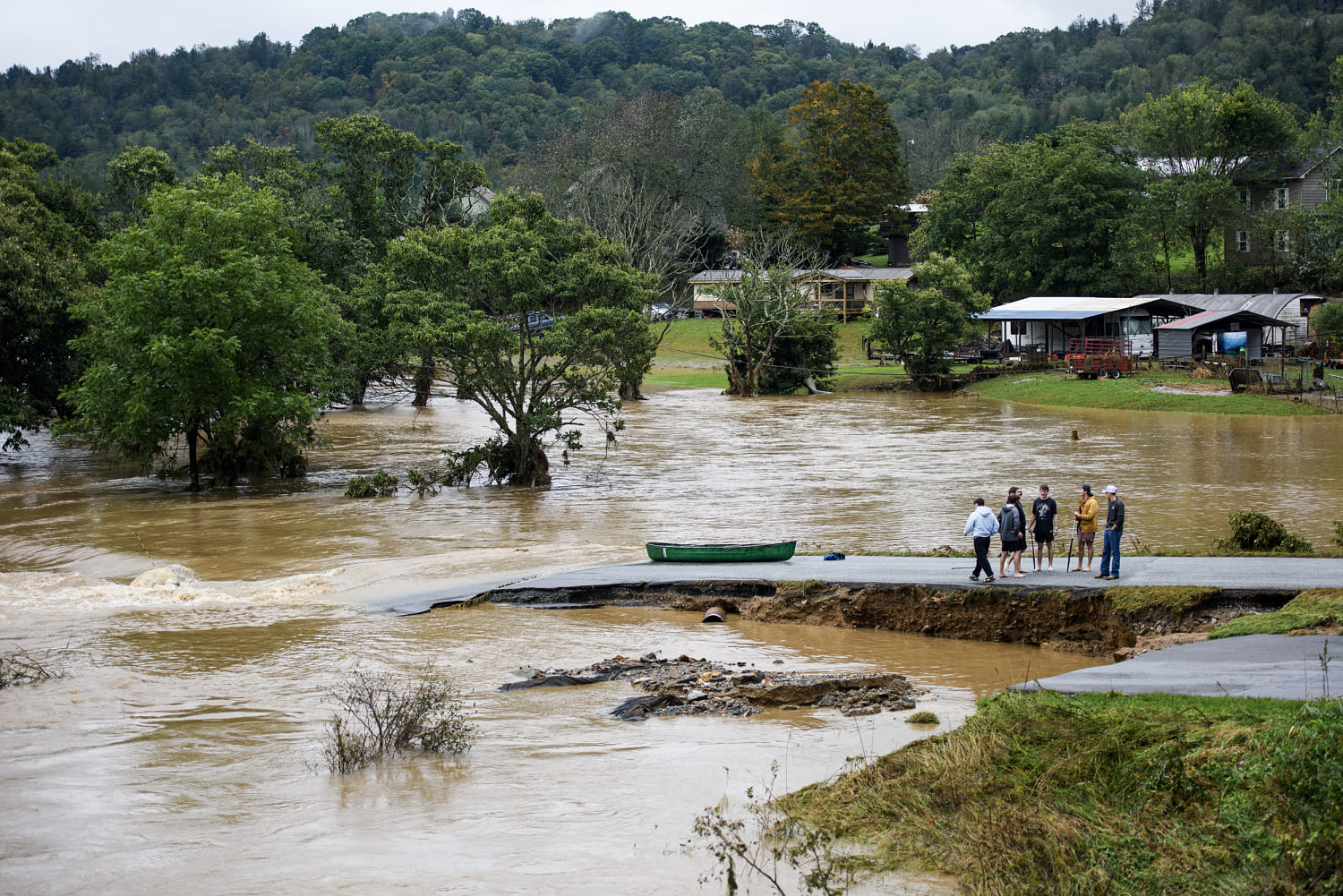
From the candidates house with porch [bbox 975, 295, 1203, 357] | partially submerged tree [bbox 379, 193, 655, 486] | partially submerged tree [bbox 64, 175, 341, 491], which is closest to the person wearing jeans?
partially submerged tree [bbox 379, 193, 655, 486]

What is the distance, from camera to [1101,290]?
226 feet

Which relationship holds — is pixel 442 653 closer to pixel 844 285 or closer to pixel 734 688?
pixel 734 688

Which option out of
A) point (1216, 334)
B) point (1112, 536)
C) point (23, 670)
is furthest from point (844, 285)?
point (23, 670)

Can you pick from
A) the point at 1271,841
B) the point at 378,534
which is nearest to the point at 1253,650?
the point at 1271,841

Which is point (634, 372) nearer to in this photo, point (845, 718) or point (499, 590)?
point (499, 590)

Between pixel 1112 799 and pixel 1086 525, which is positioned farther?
pixel 1086 525

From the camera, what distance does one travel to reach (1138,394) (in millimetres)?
52969

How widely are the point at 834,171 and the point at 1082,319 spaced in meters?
31.5

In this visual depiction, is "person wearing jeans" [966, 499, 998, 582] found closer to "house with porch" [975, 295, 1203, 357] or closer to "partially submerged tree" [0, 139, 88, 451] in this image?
"partially submerged tree" [0, 139, 88, 451]

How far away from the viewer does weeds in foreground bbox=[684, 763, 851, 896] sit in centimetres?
928

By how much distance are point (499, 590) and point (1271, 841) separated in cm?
1460

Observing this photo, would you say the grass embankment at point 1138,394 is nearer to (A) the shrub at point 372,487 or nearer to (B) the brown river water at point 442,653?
(B) the brown river water at point 442,653

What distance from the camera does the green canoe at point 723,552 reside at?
2119 centimetres

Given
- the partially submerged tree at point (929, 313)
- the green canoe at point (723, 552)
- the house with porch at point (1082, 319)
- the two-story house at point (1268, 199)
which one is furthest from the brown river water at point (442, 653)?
the two-story house at point (1268, 199)
